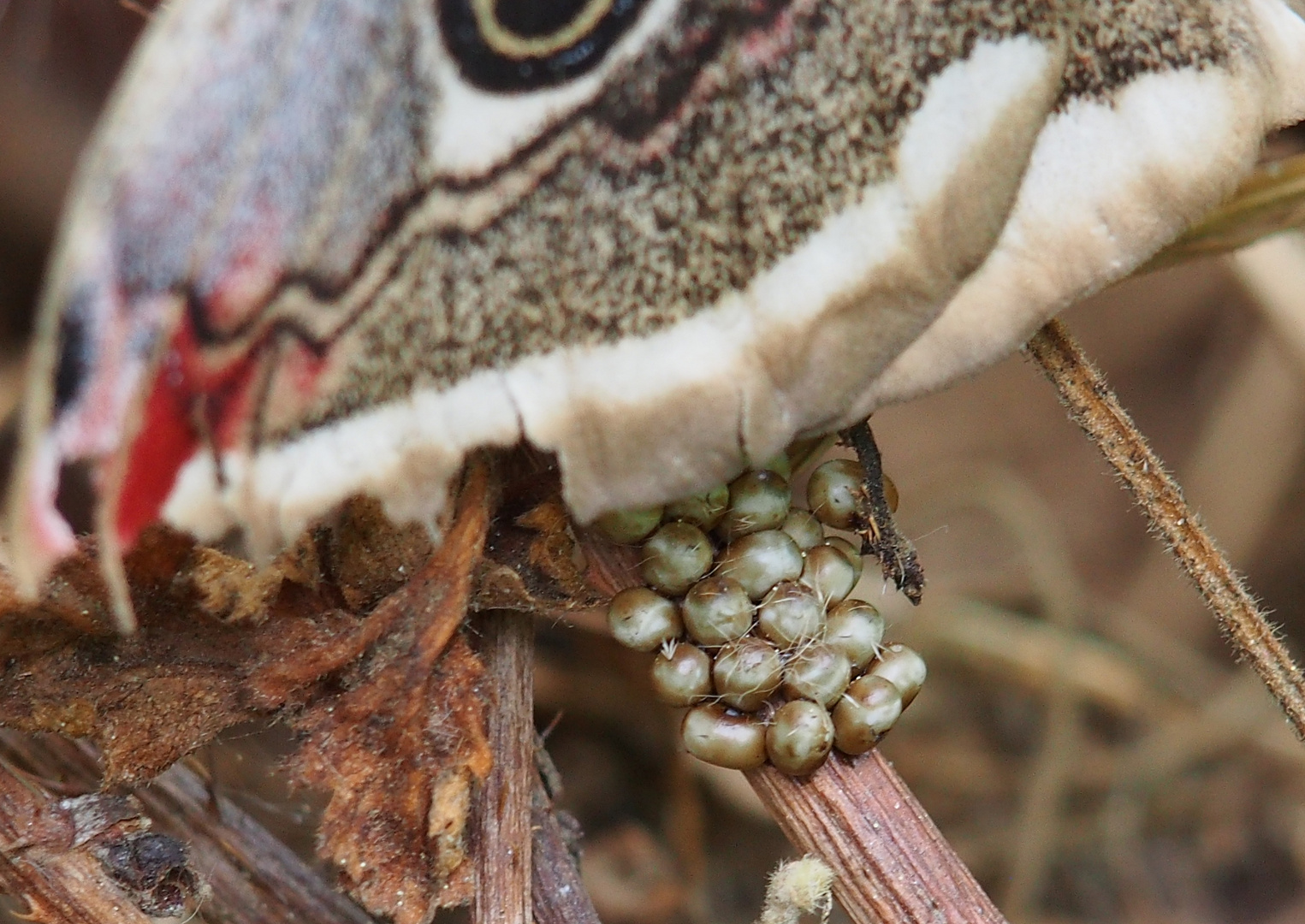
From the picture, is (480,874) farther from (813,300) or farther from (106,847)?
(813,300)

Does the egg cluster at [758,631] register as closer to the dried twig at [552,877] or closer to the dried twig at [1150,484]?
the dried twig at [552,877]

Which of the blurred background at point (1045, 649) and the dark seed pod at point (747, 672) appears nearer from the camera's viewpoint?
the dark seed pod at point (747, 672)

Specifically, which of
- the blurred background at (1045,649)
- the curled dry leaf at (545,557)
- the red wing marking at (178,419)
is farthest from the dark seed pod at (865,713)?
the blurred background at (1045,649)

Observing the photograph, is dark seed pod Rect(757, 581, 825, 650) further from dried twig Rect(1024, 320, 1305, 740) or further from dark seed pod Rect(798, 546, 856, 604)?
dried twig Rect(1024, 320, 1305, 740)

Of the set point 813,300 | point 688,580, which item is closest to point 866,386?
point 813,300

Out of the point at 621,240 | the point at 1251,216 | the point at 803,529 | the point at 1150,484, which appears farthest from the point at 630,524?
the point at 1251,216

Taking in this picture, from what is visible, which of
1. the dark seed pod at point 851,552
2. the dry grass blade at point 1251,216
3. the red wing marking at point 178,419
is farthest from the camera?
the dry grass blade at point 1251,216

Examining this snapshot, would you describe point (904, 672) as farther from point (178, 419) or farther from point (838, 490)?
point (178, 419)

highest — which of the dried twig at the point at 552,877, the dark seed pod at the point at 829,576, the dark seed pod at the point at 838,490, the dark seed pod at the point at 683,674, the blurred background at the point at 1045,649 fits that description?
the dark seed pod at the point at 838,490
